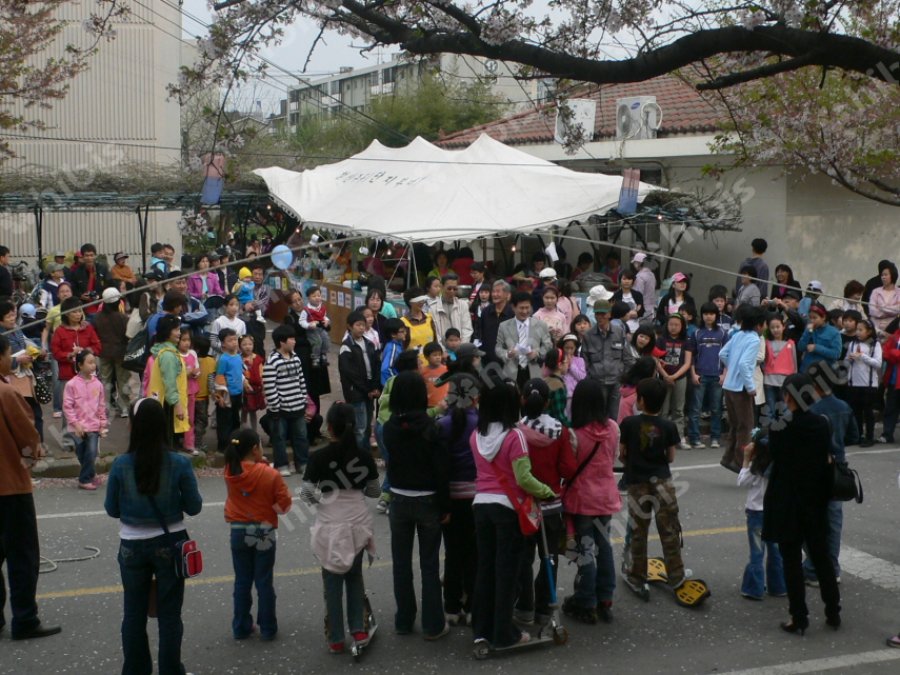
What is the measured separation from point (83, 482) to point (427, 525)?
515cm

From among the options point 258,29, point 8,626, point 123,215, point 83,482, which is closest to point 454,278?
point 83,482

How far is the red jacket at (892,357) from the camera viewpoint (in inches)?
498

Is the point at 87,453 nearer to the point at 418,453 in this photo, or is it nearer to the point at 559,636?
the point at 418,453

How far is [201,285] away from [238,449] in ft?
30.4

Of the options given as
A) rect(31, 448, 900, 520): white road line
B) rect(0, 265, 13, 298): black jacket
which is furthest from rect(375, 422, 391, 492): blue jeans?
rect(0, 265, 13, 298): black jacket

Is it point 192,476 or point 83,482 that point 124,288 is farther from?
point 192,476

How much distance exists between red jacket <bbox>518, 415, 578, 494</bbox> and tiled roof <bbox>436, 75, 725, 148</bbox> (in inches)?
445

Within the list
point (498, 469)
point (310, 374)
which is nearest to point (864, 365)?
point (310, 374)

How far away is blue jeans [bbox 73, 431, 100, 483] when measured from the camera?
34.0 feet

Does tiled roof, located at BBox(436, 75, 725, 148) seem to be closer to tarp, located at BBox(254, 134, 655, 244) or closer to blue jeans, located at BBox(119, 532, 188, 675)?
tarp, located at BBox(254, 134, 655, 244)

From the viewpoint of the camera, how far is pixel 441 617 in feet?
22.0

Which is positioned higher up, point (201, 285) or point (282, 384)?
point (201, 285)

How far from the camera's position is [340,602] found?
648 centimetres

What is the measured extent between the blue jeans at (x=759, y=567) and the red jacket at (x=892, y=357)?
6005mm
